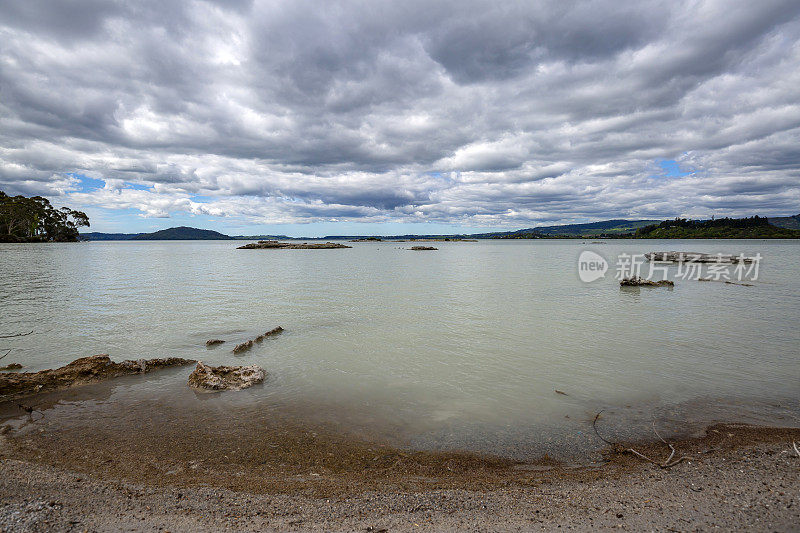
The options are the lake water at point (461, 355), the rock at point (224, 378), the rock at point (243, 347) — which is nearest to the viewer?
the lake water at point (461, 355)

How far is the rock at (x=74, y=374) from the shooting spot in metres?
9.04

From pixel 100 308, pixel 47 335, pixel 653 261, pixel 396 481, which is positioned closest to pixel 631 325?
pixel 396 481

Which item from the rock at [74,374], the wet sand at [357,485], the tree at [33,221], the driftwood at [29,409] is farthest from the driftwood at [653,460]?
the tree at [33,221]

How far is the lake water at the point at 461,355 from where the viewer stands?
832 cm

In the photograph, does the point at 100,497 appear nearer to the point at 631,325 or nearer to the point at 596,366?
the point at 596,366

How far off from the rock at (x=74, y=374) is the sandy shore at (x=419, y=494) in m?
2.96

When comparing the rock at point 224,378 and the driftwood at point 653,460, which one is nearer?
the driftwood at point 653,460

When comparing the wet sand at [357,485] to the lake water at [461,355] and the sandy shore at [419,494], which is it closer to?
the sandy shore at [419,494]

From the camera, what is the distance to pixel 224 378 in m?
10.2

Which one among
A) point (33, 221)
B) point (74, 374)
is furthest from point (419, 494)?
point (33, 221)

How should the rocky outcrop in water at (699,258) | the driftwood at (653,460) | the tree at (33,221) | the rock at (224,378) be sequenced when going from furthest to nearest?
the tree at (33,221) < the rocky outcrop in water at (699,258) < the rock at (224,378) < the driftwood at (653,460)

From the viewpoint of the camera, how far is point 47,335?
1483 centimetres

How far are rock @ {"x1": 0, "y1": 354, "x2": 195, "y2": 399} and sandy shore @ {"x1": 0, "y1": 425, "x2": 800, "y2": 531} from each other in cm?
296

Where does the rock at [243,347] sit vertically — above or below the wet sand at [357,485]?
below
